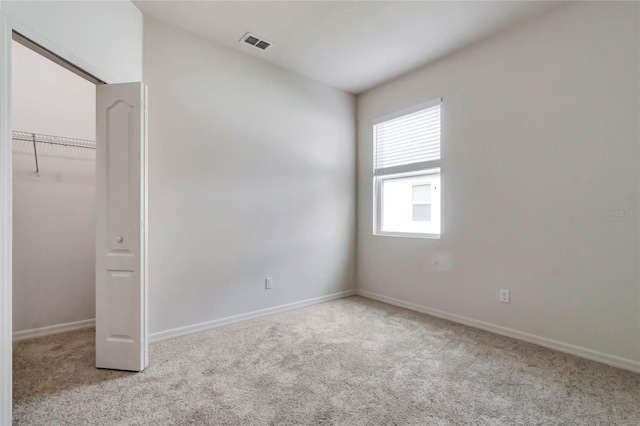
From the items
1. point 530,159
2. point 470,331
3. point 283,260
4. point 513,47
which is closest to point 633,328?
point 470,331

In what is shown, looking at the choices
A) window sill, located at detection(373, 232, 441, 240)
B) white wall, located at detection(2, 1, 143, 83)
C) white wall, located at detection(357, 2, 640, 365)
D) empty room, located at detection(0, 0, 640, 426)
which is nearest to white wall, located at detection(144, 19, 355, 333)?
empty room, located at detection(0, 0, 640, 426)

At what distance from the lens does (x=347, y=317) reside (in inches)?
137

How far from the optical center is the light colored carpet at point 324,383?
5.74ft

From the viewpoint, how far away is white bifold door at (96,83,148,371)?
7.40 feet

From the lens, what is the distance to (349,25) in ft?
9.41

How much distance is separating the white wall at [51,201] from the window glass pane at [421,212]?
3.62 m

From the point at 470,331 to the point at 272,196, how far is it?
251cm

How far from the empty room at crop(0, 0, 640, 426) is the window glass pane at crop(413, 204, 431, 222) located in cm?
4

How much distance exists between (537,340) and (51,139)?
4.87 metres

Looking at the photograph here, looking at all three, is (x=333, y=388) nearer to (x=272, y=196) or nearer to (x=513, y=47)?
(x=272, y=196)

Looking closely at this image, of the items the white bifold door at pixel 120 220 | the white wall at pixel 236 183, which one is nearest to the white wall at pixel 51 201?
the white wall at pixel 236 183

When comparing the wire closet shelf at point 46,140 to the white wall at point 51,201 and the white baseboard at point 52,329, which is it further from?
the white baseboard at point 52,329

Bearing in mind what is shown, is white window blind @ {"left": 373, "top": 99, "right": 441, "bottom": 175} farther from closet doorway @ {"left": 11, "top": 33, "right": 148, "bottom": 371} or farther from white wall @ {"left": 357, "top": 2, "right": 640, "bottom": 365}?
closet doorway @ {"left": 11, "top": 33, "right": 148, "bottom": 371}

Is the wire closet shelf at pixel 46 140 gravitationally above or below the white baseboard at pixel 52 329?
above
